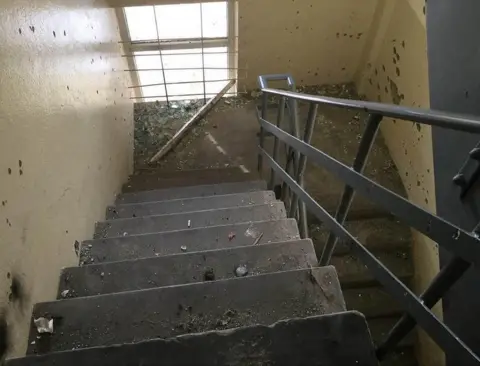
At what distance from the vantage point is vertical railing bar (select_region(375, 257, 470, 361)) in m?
0.82

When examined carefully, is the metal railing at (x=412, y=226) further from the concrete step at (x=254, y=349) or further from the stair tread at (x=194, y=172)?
the stair tread at (x=194, y=172)

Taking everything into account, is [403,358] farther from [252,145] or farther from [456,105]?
[456,105]

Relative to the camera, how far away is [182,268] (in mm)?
1627

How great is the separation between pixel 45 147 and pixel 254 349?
1045 millimetres

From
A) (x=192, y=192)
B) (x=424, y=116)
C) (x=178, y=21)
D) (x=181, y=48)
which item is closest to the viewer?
(x=424, y=116)

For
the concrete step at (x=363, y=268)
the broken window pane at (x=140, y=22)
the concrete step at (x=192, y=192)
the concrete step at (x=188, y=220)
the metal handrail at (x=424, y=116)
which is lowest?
the concrete step at (x=363, y=268)

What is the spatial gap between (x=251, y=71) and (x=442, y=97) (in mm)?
3021

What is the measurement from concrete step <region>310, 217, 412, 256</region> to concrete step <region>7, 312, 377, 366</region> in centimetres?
220

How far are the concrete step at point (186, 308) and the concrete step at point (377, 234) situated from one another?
195cm

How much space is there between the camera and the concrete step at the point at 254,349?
42.4 inches

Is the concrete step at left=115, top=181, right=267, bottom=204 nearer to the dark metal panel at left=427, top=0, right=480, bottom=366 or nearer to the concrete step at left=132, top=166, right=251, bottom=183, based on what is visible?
the concrete step at left=132, top=166, right=251, bottom=183

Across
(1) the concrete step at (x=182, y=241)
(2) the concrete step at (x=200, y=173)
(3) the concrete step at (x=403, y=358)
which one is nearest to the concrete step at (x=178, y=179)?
(2) the concrete step at (x=200, y=173)

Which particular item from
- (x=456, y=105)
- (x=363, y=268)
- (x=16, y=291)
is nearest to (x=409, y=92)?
(x=363, y=268)

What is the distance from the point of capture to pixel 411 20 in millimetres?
3209
